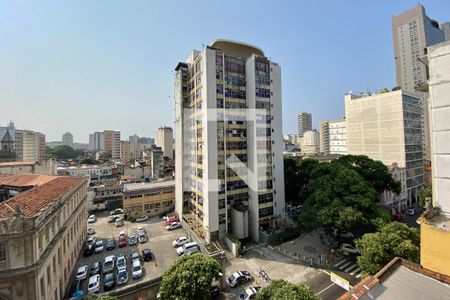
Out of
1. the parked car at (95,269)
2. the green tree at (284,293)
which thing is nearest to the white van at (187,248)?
the parked car at (95,269)

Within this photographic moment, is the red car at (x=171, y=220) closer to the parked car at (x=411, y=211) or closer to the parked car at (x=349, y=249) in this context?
the parked car at (x=349, y=249)

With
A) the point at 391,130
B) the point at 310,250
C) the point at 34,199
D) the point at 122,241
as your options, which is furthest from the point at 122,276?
the point at 391,130

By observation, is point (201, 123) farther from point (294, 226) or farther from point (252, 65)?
point (294, 226)

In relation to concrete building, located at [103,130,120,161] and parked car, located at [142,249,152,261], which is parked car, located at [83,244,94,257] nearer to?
parked car, located at [142,249,152,261]

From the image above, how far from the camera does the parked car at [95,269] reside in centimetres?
2405

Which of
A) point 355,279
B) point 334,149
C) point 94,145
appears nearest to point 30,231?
point 355,279

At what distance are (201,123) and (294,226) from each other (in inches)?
854

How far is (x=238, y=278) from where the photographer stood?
72.1ft

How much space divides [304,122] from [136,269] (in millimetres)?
175084

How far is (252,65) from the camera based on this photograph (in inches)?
1271

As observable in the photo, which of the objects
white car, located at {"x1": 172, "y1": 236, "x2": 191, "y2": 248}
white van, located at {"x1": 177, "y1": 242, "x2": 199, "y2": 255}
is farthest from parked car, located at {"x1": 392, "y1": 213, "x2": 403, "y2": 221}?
white car, located at {"x1": 172, "y1": 236, "x2": 191, "y2": 248}

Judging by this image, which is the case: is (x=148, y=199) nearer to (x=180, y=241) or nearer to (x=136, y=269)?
(x=180, y=241)

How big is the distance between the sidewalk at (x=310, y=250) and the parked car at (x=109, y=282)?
19.2 m

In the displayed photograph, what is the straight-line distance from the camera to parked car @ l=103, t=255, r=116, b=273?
24.4 metres
